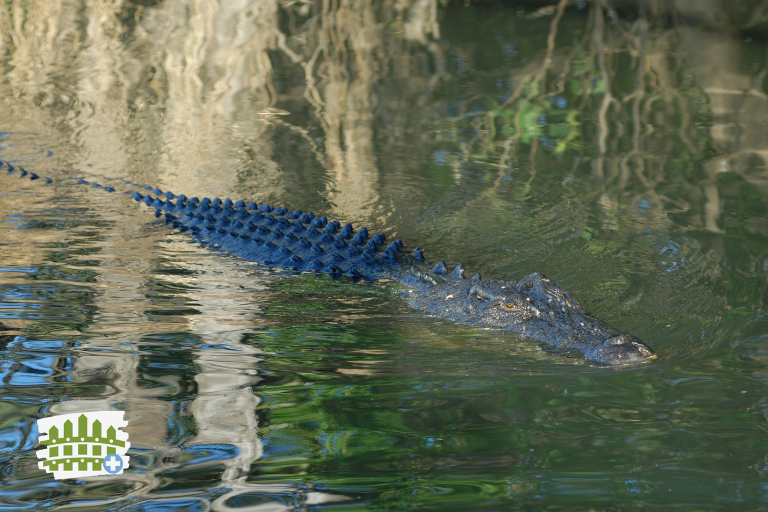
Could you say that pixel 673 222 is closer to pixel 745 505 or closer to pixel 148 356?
pixel 745 505

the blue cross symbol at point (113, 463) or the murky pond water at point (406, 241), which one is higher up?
the murky pond water at point (406, 241)

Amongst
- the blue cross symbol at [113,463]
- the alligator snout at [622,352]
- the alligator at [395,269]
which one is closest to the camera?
the blue cross symbol at [113,463]

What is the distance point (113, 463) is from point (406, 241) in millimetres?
3232

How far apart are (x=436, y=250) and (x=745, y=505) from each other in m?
3.16

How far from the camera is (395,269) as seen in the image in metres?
4.77

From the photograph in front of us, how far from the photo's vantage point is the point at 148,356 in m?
3.49

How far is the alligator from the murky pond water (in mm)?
114

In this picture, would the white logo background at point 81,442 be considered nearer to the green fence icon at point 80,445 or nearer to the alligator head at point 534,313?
the green fence icon at point 80,445

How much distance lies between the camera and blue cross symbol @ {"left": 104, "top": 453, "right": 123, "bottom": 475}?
260cm

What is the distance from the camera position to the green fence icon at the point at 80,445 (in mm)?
2629

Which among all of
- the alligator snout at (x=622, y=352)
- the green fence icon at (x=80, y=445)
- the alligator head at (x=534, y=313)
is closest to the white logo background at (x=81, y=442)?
the green fence icon at (x=80, y=445)

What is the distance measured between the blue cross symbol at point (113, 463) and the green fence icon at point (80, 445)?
2cm

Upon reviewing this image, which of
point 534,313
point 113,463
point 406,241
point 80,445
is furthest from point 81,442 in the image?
point 406,241

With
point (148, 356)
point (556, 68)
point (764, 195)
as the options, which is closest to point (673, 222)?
point (764, 195)
